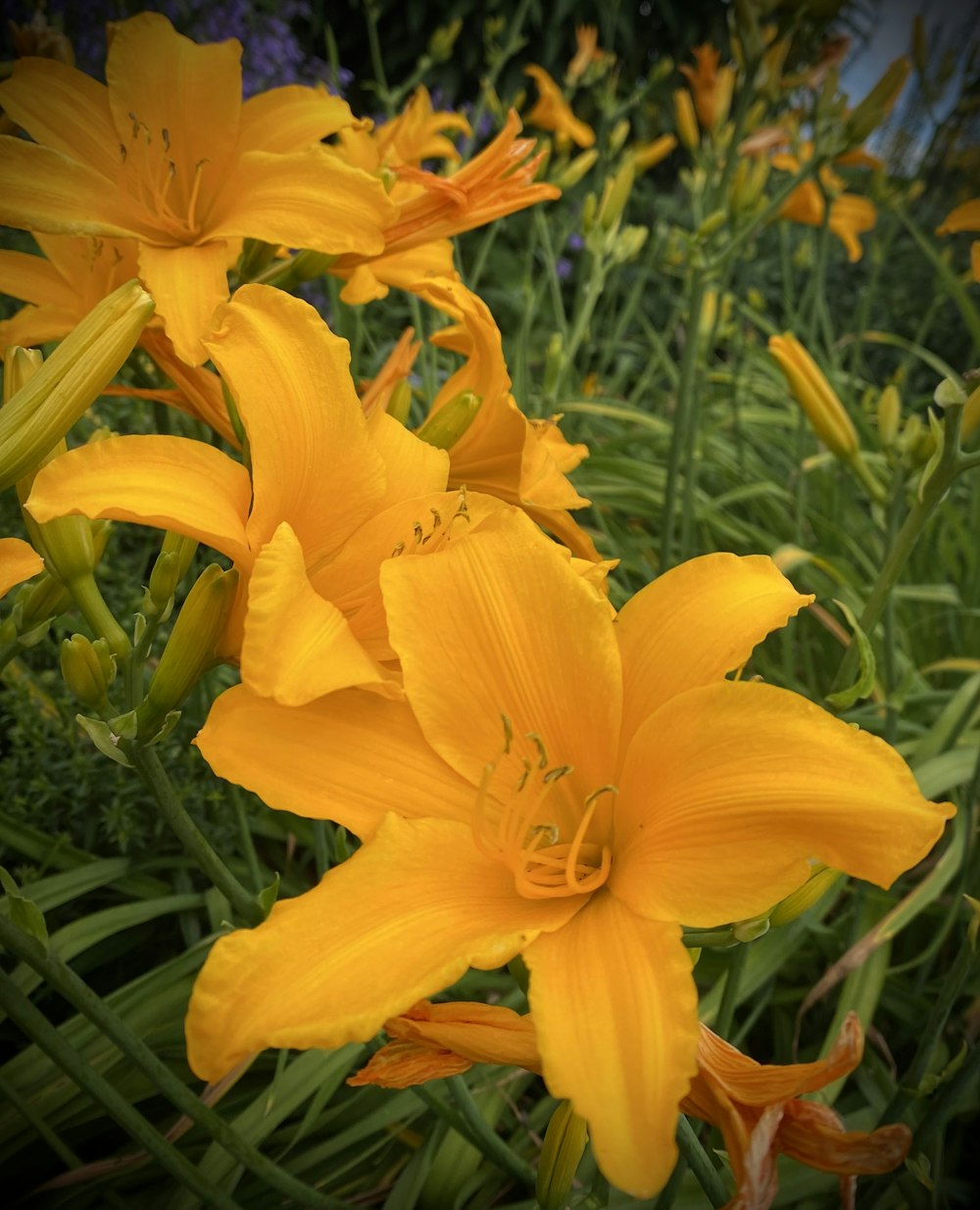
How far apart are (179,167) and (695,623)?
622 mm

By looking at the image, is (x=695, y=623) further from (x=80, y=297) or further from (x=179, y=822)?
(x=80, y=297)

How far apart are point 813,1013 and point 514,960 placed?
112cm

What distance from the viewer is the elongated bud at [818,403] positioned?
4.08 feet

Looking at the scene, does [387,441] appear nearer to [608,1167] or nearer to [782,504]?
[608,1167]

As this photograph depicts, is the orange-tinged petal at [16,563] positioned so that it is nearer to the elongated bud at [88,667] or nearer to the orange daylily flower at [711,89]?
the elongated bud at [88,667]

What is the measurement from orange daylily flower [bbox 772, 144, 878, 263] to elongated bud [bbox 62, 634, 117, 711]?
→ 5.83 ft

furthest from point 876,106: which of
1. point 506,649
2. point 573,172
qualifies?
point 506,649

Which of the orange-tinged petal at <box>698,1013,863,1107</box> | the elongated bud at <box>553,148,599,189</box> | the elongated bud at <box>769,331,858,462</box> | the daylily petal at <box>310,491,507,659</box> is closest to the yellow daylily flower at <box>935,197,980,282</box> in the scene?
the elongated bud at <box>769,331,858,462</box>

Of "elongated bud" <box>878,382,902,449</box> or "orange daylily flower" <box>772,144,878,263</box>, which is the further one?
"orange daylily flower" <box>772,144,878,263</box>

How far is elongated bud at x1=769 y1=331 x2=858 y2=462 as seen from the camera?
1.24 meters

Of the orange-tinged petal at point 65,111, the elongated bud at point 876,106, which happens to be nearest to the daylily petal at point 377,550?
the orange-tinged petal at point 65,111

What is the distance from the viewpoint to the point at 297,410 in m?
0.57

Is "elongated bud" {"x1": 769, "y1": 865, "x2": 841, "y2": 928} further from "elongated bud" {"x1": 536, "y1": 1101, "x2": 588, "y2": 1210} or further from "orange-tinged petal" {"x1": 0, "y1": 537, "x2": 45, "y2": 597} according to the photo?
"orange-tinged petal" {"x1": 0, "y1": 537, "x2": 45, "y2": 597}

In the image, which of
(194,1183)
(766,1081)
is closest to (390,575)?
(766,1081)
